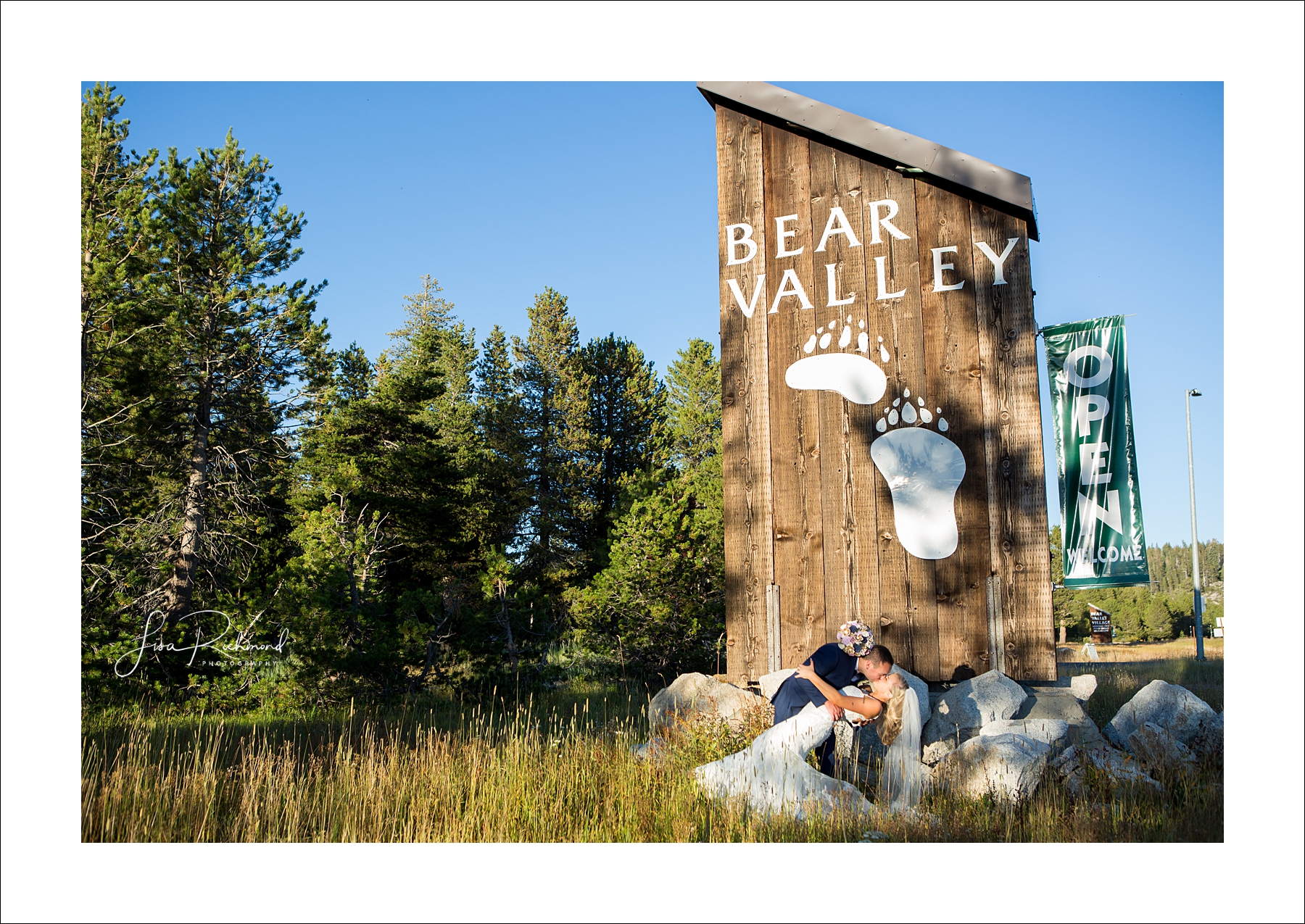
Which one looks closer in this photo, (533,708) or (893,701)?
(893,701)

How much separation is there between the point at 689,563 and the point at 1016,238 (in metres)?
6.66

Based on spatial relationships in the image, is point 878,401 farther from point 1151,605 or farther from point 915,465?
point 1151,605

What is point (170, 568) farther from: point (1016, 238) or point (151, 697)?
point (1016, 238)

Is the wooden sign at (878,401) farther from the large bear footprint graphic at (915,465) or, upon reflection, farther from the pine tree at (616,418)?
the pine tree at (616,418)

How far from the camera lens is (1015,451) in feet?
21.2

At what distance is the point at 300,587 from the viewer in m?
9.77

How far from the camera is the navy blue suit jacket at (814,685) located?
6.01 metres

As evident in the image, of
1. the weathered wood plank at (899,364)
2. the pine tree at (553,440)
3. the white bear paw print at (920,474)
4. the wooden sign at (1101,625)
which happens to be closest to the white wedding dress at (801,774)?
the weathered wood plank at (899,364)

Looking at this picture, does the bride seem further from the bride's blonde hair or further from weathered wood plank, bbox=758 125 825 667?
weathered wood plank, bbox=758 125 825 667

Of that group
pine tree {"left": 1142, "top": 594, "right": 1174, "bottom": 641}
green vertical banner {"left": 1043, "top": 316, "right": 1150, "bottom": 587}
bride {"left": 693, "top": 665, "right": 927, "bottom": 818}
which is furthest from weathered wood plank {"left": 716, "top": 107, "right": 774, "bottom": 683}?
pine tree {"left": 1142, "top": 594, "right": 1174, "bottom": 641}

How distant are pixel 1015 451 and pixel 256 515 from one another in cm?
1119

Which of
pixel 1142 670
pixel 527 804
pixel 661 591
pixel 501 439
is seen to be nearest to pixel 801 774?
pixel 527 804
